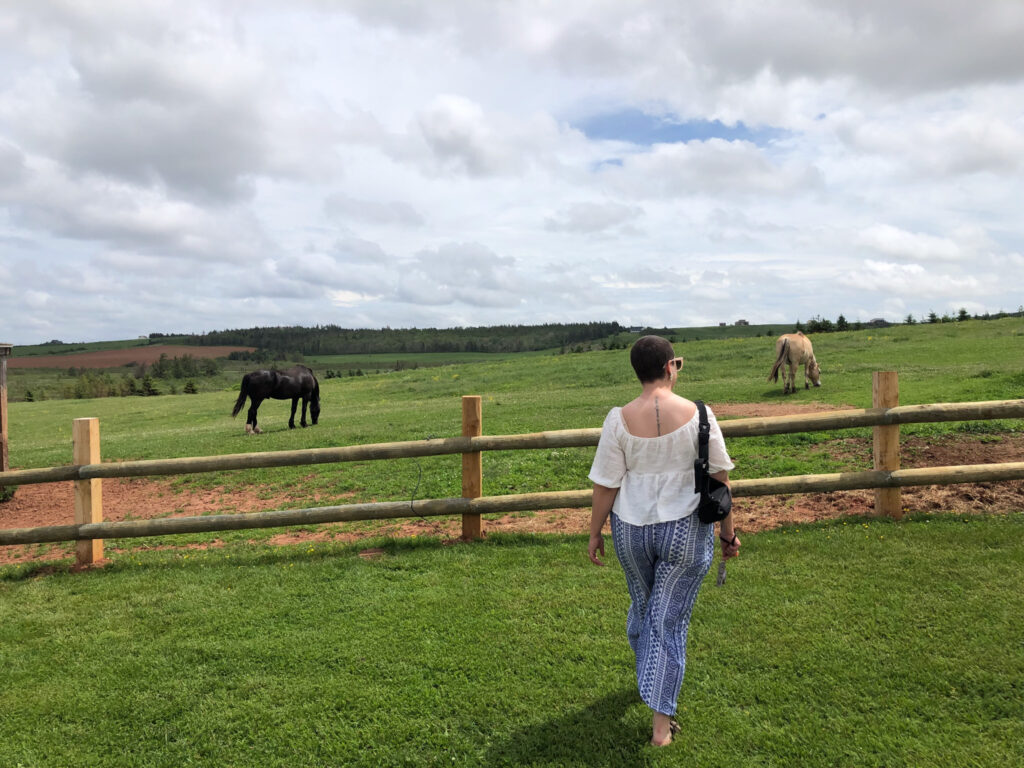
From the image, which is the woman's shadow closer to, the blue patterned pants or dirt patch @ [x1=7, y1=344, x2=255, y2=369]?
the blue patterned pants

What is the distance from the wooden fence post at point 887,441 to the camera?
6.44 metres

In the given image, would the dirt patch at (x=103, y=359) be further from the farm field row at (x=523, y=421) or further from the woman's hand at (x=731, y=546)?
the woman's hand at (x=731, y=546)

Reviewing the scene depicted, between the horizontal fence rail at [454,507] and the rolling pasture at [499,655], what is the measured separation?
0.41m

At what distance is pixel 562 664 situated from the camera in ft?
14.3

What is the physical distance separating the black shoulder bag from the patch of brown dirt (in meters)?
3.84

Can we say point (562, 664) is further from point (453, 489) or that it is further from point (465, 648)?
point (453, 489)

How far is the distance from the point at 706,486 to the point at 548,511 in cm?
527

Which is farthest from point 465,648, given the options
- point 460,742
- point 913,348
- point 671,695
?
point 913,348

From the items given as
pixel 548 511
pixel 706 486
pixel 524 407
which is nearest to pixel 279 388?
pixel 524 407

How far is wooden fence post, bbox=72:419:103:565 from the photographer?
6758 mm

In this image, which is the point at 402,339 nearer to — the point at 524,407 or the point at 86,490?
the point at 524,407

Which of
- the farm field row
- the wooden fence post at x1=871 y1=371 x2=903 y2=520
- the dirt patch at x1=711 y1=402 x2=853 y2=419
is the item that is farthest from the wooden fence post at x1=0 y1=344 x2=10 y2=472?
the dirt patch at x1=711 y1=402 x2=853 y2=419

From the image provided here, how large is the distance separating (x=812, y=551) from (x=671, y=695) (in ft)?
10.5

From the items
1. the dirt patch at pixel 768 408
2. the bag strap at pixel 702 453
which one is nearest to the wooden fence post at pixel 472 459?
the bag strap at pixel 702 453
